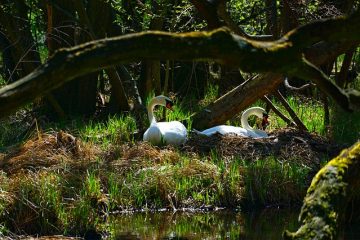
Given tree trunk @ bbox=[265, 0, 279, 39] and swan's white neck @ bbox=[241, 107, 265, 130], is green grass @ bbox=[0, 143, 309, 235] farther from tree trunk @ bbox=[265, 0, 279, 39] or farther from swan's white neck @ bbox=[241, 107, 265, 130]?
tree trunk @ bbox=[265, 0, 279, 39]

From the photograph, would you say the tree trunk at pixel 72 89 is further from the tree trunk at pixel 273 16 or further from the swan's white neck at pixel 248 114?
the tree trunk at pixel 273 16

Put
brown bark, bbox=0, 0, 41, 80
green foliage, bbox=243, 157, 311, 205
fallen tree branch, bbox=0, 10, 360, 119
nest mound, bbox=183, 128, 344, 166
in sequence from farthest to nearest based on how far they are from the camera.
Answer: brown bark, bbox=0, 0, 41, 80 < nest mound, bbox=183, 128, 344, 166 < green foliage, bbox=243, 157, 311, 205 < fallen tree branch, bbox=0, 10, 360, 119

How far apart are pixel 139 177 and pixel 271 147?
2.51m

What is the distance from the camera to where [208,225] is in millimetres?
10656

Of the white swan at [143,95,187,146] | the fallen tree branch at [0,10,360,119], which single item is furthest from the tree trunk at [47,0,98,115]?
the fallen tree branch at [0,10,360,119]

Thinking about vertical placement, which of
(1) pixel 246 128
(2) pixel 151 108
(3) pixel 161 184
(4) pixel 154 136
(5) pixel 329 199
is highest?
(2) pixel 151 108

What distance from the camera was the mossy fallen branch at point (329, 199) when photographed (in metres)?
4.84

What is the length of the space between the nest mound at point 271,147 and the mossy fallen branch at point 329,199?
7467mm

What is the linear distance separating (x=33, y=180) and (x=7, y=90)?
24.2ft

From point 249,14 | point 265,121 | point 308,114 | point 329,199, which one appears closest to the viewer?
point 329,199

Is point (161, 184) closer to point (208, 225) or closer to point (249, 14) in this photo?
point (208, 225)

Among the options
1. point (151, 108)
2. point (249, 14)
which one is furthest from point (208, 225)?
point (249, 14)

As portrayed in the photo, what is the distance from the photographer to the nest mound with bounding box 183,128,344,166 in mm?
12977

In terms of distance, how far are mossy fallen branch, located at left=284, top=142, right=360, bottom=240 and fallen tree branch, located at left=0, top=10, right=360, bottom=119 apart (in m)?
1.17
